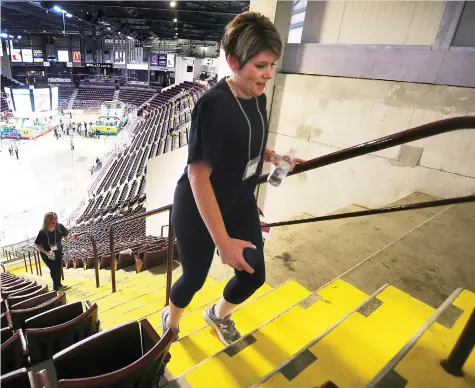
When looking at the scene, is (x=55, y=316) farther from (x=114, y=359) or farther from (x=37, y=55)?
(x=37, y=55)

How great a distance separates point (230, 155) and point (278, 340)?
1047 millimetres

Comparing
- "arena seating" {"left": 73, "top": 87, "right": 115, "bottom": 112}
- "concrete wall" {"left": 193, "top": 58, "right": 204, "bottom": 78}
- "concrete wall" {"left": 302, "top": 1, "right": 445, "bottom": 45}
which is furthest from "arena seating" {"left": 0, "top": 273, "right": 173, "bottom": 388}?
"arena seating" {"left": 73, "top": 87, "right": 115, "bottom": 112}

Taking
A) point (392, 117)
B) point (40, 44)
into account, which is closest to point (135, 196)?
point (392, 117)

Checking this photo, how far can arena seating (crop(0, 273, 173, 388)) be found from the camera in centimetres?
82

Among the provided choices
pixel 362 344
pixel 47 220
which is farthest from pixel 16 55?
pixel 362 344

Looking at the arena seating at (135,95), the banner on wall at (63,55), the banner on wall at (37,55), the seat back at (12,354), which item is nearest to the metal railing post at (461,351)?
the seat back at (12,354)

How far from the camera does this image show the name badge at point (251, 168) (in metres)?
1.20

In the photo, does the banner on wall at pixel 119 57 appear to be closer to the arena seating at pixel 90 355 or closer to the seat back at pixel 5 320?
the seat back at pixel 5 320

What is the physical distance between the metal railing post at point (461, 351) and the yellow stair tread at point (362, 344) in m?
0.26

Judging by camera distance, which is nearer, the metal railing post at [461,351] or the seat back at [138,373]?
the seat back at [138,373]

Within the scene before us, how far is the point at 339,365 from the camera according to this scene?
1.33 metres

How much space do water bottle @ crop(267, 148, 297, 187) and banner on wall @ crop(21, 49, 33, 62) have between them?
3832 centimetres

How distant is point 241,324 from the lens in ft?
6.08

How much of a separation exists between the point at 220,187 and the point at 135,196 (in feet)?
35.4
